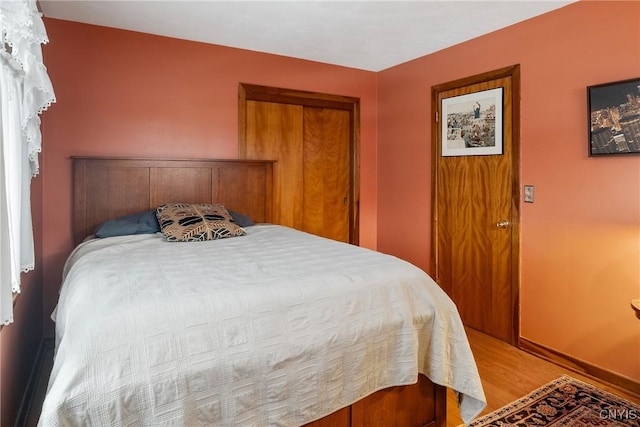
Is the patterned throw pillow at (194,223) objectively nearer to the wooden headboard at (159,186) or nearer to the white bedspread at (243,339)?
the wooden headboard at (159,186)

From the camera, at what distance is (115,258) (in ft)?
6.63

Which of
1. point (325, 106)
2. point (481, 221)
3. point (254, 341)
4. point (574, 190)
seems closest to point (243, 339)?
point (254, 341)

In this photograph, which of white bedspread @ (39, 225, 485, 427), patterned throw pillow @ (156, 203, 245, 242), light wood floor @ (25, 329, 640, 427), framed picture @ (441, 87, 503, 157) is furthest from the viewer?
framed picture @ (441, 87, 503, 157)

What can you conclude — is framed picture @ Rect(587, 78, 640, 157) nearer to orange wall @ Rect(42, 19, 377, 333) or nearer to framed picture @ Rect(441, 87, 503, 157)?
framed picture @ Rect(441, 87, 503, 157)

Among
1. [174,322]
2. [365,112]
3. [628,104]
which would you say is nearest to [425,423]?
[174,322]

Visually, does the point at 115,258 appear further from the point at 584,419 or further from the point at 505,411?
the point at 584,419

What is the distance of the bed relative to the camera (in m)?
1.17

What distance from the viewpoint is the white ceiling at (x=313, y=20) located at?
2.66 m

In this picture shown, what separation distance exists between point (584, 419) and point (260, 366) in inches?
69.5

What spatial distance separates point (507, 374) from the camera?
2.56m

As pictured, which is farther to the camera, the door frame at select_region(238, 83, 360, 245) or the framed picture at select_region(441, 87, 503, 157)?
the door frame at select_region(238, 83, 360, 245)

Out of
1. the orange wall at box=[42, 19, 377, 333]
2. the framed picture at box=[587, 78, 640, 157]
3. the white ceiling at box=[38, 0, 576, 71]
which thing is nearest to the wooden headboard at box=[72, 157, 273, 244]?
the orange wall at box=[42, 19, 377, 333]

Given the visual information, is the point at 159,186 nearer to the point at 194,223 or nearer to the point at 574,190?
the point at 194,223

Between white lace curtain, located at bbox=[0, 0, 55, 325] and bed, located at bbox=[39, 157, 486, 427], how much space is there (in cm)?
24
